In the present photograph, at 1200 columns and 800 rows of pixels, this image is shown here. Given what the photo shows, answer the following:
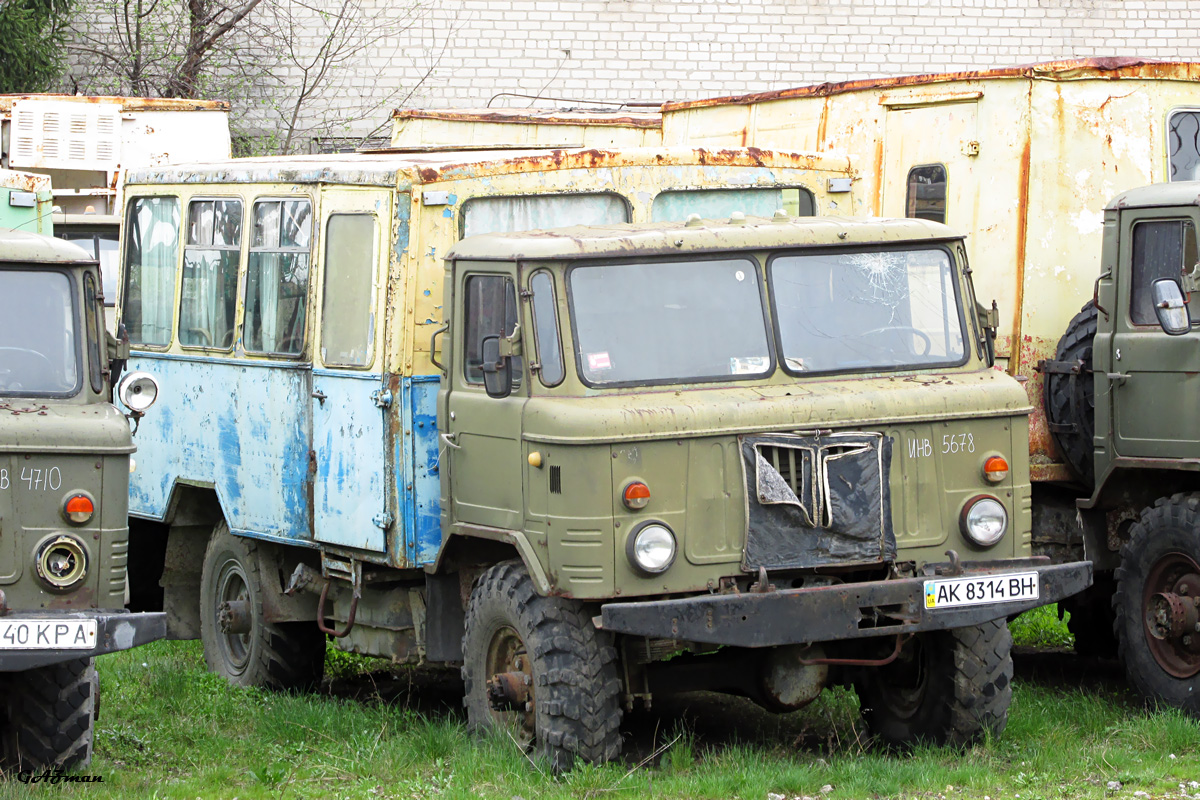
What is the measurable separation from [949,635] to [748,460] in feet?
3.88

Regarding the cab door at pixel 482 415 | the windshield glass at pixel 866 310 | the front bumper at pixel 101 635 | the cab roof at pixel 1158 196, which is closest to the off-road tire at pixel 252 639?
the cab door at pixel 482 415

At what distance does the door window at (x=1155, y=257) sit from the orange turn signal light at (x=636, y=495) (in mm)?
2938

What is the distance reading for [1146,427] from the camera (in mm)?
8242

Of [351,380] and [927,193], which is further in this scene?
[927,193]

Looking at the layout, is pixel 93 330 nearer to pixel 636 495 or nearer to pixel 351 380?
pixel 351 380

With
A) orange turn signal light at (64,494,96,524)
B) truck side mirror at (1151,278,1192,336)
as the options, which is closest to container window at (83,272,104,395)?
orange turn signal light at (64,494,96,524)

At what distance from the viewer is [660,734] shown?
7754 mm

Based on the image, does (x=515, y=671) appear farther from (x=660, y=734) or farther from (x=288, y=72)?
(x=288, y=72)

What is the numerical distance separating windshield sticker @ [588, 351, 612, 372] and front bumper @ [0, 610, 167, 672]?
1.85 meters

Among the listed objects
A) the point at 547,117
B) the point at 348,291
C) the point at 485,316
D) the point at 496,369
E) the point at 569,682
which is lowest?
the point at 569,682

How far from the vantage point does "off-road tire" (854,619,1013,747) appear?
7.19 metres

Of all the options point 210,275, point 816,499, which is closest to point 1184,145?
point 816,499

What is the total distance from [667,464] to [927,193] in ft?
12.8

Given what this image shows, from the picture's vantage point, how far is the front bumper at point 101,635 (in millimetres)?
6070
